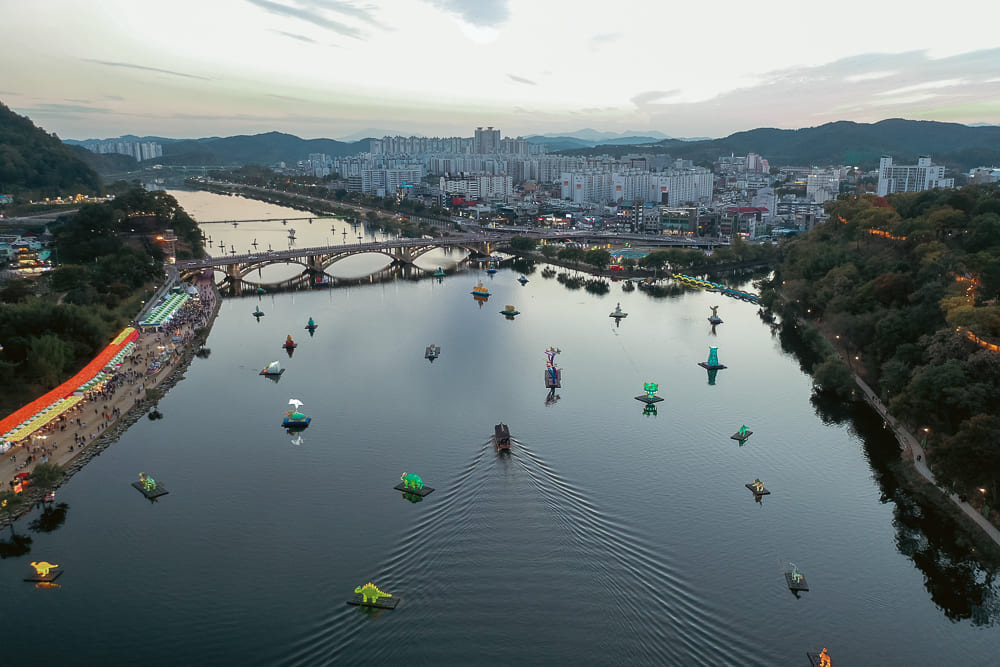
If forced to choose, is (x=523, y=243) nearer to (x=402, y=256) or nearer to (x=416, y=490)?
(x=402, y=256)

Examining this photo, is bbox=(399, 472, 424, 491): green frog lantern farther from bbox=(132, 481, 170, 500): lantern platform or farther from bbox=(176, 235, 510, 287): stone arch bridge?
bbox=(176, 235, 510, 287): stone arch bridge

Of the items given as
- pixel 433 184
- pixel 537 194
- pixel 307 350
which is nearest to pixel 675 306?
pixel 307 350

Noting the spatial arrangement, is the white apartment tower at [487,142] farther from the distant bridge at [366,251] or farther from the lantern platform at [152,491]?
the lantern platform at [152,491]

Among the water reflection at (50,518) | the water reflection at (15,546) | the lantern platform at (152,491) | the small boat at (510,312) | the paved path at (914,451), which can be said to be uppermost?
the small boat at (510,312)

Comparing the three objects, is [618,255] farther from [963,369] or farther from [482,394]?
[963,369]

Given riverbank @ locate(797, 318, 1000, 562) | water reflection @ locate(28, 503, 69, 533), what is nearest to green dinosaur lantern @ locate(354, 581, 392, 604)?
water reflection @ locate(28, 503, 69, 533)

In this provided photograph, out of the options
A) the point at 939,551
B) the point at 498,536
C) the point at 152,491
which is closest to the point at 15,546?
the point at 152,491

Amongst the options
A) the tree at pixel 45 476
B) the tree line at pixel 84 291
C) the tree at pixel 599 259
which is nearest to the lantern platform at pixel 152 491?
the tree at pixel 45 476
